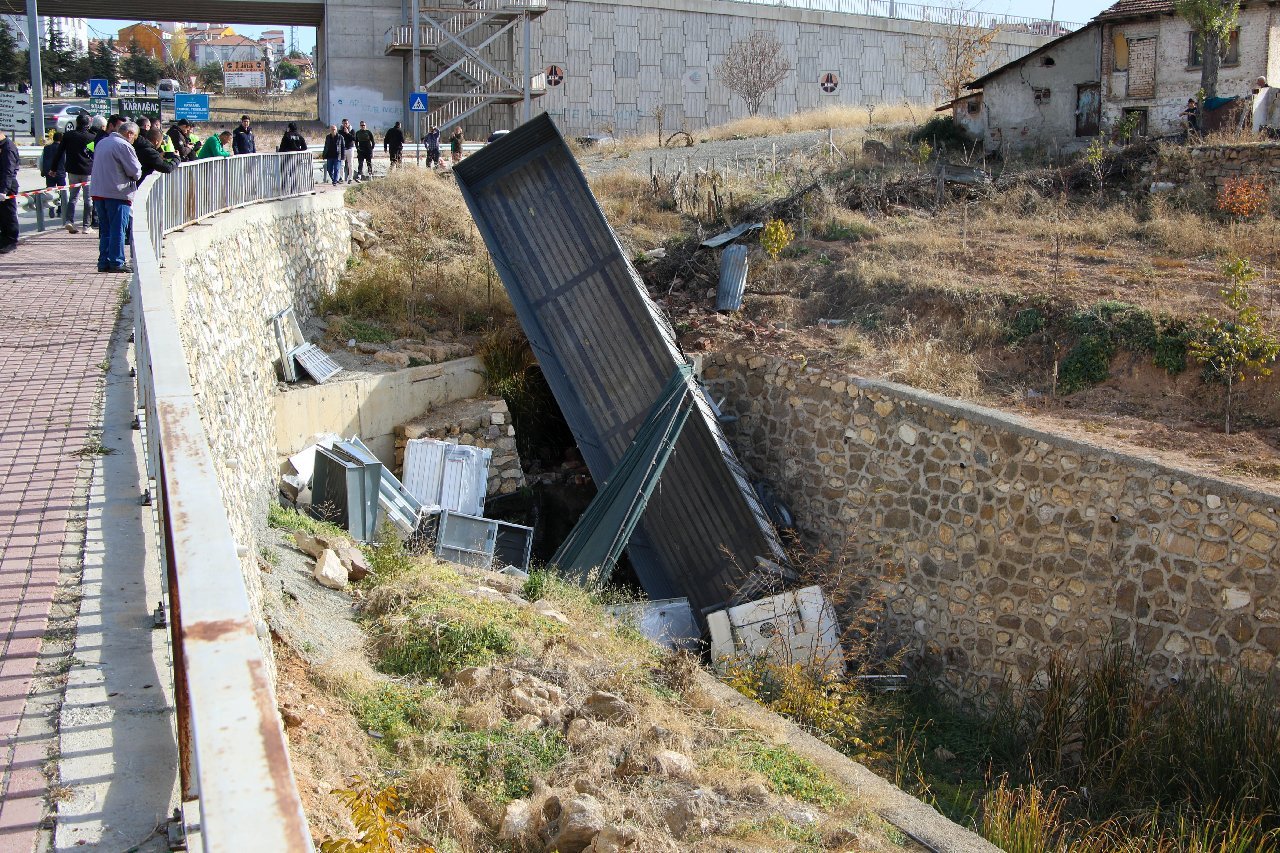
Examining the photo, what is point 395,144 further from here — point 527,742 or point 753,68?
point 753,68

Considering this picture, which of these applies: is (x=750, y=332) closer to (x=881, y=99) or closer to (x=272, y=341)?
(x=272, y=341)

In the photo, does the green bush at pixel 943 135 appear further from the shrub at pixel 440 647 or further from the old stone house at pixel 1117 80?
the shrub at pixel 440 647

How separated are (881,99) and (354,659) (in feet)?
154

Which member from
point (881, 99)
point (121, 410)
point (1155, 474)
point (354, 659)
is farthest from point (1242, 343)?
point (881, 99)

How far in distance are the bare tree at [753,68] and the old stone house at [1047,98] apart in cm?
1804

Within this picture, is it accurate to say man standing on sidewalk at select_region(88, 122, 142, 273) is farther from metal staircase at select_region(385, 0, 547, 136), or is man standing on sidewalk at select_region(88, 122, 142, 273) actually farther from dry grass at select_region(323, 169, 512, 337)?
metal staircase at select_region(385, 0, 547, 136)

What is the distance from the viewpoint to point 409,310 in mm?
16281

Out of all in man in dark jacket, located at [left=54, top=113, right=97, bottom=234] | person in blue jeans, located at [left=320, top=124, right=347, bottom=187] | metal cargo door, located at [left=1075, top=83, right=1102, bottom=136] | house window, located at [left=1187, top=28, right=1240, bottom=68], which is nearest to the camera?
man in dark jacket, located at [left=54, top=113, right=97, bottom=234]

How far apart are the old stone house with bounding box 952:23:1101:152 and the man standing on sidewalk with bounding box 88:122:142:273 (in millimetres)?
18968

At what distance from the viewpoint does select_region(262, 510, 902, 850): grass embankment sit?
5422mm

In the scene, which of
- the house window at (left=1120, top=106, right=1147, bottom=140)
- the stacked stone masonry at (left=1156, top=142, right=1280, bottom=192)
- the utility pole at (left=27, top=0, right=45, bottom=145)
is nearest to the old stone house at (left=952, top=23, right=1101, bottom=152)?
the house window at (left=1120, top=106, right=1147, bottom=140)

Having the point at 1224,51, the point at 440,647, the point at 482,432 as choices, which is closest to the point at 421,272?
the point at 482,432

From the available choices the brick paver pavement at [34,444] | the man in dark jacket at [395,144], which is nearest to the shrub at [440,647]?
the brick paver pavement at [34,444]

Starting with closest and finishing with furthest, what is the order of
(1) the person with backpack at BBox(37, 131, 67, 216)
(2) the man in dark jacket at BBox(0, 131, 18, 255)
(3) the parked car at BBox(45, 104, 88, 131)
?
1. (2) the man in dark jacket at BBox(0, 131, 18, 255)
2. (1) the person with backpack at BBox(37, 131, 67, 216)
3. (3) the parked car at BBox(45, 104, 88, 131)
